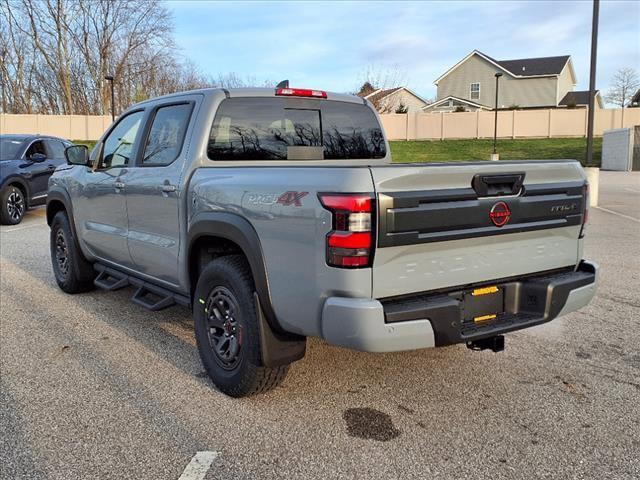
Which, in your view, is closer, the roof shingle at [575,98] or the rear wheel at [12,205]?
the rear wheel at [12,205]

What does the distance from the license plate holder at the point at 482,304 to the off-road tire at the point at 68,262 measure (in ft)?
14.1

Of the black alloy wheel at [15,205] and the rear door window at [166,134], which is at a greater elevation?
the rear door window at [166,134]

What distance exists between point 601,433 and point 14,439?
3.19 m

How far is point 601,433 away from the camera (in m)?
3.16

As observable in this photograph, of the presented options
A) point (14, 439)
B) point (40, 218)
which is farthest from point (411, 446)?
point (40, 218)

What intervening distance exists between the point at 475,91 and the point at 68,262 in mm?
50856

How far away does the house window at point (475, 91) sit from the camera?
5199cm

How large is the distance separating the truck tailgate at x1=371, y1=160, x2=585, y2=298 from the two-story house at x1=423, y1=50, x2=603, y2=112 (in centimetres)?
4952

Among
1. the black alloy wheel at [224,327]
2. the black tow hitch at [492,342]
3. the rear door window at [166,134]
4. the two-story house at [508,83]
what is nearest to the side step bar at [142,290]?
the black alloy wheel at [224,327]

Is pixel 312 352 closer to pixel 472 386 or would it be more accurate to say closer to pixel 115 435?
pixel 472 386

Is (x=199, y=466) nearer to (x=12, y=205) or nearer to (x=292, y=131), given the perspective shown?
(x=292, y=131)

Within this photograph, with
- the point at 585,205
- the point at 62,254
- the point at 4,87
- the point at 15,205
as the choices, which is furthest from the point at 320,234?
the point at 4,87

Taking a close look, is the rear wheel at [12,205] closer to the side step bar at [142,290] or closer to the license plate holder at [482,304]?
the side step bar at [142,290]

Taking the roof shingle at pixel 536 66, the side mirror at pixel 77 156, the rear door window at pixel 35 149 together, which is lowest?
the side mirror at pixel 77 156
